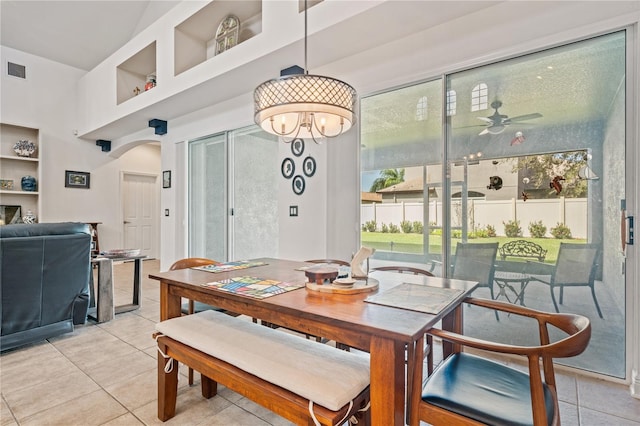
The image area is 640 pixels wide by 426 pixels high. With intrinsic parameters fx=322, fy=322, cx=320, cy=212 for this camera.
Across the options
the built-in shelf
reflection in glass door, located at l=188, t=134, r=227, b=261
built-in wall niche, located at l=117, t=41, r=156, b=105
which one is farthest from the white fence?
the built-in shelf

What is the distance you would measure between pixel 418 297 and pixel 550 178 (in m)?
1.62

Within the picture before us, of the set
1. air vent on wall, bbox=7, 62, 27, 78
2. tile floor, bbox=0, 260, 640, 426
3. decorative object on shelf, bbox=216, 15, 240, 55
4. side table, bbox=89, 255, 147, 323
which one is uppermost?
air vent on wall, bbox=7, 62, 27, 78

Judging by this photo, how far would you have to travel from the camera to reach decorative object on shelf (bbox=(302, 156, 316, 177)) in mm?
3500

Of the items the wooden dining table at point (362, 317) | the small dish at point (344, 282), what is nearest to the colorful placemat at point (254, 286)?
the wooden dining table at point (362, 317)

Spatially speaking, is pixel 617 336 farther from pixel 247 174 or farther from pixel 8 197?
pixel 8 197

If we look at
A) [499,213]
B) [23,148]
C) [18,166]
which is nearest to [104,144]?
[23,148]

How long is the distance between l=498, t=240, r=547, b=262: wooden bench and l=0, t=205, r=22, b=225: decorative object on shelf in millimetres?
7388

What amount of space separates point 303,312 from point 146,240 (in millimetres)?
7711

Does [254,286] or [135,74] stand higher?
[135,74]

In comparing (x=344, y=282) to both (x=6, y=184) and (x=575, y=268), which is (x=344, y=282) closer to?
(x=575, y=268)

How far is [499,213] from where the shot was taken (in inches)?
99.2

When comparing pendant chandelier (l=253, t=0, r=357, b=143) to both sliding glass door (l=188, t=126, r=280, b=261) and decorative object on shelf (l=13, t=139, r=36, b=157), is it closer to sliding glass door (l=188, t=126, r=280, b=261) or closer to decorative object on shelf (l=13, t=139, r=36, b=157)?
sliding glass door (l=188, t=126, r=280, b=261)

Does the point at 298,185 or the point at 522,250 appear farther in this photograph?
the point at 298,185

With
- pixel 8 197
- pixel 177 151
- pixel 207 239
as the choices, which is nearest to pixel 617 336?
pixel 207 239
